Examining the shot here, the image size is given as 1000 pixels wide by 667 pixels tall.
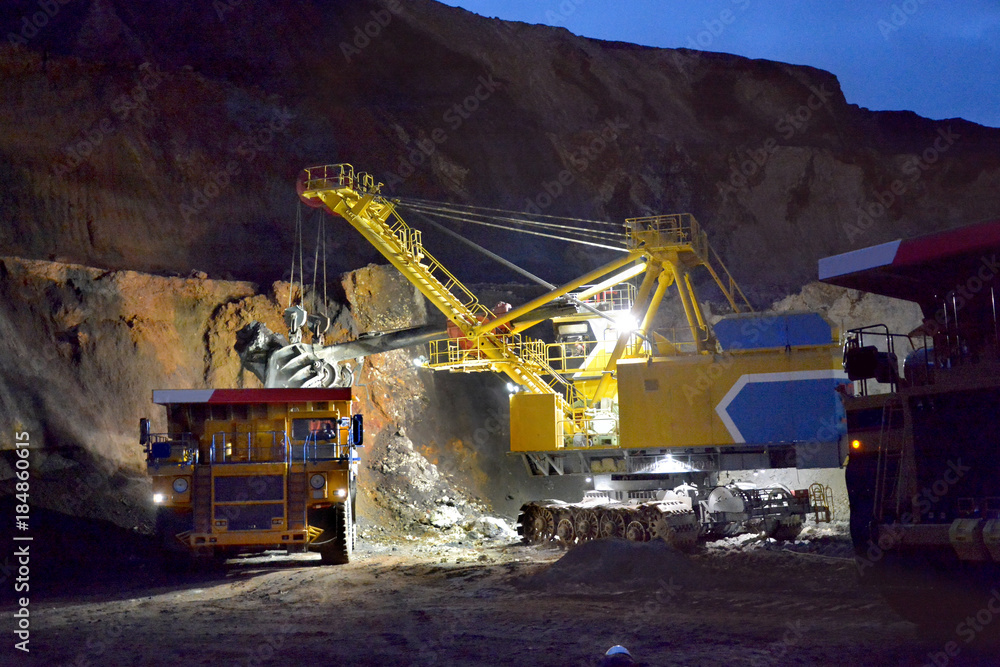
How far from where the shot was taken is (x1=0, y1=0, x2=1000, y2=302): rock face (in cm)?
2669

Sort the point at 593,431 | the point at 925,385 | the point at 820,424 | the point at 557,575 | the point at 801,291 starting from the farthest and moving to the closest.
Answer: the point at 801,291, the point at 593,431, the point at 820,424, the point at 557,575, the point at 925,385

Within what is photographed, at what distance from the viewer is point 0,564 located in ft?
47.1

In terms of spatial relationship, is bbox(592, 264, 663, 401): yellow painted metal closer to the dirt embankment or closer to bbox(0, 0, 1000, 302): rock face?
the dirt embankment

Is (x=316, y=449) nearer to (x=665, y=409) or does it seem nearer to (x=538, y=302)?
(x=665, y=409)

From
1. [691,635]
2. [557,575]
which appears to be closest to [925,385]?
[691,635]

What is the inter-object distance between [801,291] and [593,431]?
11.8m

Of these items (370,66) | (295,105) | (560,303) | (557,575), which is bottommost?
(557,575)

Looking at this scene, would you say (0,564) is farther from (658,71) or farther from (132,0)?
(658,71)

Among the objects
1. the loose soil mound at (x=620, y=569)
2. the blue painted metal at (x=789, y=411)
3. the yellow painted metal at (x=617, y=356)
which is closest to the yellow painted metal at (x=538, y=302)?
the yellow painted metal at (x=617, y=356)

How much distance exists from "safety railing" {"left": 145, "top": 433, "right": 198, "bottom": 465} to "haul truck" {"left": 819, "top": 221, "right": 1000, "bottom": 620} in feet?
32.9

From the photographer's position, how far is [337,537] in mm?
14781

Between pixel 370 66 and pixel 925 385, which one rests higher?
pixel 370 66

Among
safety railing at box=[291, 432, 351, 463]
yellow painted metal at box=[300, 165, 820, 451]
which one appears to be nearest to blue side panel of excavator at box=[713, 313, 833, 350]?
yellow painted metal at box=[300, 165, 820, 451]

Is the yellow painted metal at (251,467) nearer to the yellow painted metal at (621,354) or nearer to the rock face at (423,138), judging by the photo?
the yellow painted metal at (621,354)
